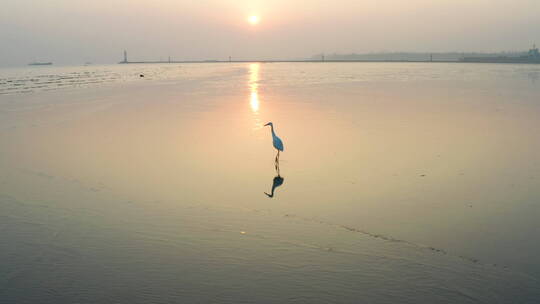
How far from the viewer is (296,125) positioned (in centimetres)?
2006

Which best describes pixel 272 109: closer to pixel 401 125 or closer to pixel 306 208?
pixel 401 125

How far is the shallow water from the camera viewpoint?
6375mm

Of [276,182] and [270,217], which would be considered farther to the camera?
[276,182]

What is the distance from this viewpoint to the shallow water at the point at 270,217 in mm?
6375

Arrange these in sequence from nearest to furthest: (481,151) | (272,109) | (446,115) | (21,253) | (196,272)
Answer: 1. (196,272)
2. (21,253)
3. (481,151)
4. (446,115)
5. (272,109)

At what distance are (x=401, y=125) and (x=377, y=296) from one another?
14626 millimetres

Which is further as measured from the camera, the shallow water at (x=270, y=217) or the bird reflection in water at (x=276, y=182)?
the bird reflection in water at (x=276, y=182)

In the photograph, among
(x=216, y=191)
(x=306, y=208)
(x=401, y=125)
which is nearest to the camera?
(x=306, y=208)

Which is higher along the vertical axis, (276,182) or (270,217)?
(276,182)

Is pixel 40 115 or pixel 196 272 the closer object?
pixel 196 272

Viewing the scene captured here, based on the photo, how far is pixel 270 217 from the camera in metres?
8.87

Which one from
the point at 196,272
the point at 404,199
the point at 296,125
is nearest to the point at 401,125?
the point at 296,125

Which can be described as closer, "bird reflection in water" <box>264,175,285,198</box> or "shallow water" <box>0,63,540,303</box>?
"shallow water" <box>0,63,540,303</box>

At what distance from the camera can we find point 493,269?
6.79 metres
